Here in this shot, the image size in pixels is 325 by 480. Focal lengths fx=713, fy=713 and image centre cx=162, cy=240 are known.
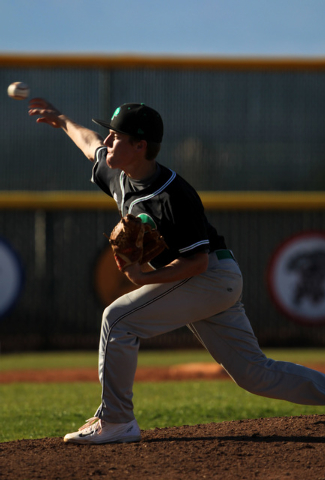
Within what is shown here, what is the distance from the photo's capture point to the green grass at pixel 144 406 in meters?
5.45

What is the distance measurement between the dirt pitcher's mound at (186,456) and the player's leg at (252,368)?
251mm

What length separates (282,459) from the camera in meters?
3.49

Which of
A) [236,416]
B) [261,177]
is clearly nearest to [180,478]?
[236,416]

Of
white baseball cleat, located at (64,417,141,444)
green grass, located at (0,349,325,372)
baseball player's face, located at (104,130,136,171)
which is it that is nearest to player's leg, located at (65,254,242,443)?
white baseball cleat, located at (64,417,141,444)

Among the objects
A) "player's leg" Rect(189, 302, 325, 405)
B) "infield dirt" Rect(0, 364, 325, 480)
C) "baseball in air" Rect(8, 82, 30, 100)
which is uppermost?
"baseball in air" Rect(8, 82, 30, 100)

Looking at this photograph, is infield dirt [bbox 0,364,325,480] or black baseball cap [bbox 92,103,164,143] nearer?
infield dirt [bbox 0,364,325,480]

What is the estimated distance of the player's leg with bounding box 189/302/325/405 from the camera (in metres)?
3.90

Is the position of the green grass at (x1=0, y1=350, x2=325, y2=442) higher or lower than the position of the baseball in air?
lower

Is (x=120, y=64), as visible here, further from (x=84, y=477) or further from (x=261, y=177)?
(x=84, y=477)

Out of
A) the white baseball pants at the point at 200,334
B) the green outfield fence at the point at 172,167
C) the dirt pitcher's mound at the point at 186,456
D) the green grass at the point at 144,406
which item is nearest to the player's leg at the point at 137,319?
the white baseball pants at the point at 200,334

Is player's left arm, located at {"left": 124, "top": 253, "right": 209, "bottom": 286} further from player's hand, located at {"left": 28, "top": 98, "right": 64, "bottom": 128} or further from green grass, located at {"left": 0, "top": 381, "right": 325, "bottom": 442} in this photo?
green grass, located at {"left": 0, "top": 381, "right": 325, "bottom": 442}

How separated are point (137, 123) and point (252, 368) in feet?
4.81

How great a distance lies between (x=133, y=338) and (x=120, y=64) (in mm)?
9243

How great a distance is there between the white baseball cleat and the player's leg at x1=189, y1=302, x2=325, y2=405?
0.63 meters
